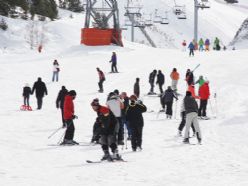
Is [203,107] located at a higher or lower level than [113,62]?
lower

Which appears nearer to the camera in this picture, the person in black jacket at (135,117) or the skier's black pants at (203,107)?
the person in black jacket at (135,117)

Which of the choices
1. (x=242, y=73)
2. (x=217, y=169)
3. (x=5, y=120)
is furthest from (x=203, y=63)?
(x=217, y=169)

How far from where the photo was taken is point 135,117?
1486cm

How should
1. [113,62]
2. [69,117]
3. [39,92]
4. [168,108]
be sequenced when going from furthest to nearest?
[113,62] → [39,92] → [168,108] → [69,117]

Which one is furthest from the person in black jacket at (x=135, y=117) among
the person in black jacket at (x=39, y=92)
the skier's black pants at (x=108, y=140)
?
the person in black jacket at (x=39, y=92)

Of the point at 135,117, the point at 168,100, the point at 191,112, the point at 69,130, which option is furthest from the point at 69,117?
the point at 168,100

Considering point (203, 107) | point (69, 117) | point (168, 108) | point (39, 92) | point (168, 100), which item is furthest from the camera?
point (39, 92)

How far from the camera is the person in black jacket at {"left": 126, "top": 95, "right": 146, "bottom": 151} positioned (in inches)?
583

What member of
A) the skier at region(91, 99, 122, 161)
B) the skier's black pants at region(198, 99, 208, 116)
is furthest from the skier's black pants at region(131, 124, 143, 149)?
the skier's black pants at region(198, 99, 208, 116)

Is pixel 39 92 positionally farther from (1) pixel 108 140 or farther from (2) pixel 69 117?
(1) pixel 108 140

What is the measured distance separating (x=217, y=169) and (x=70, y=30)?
53.3m

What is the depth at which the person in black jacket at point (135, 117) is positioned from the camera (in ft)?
48.6

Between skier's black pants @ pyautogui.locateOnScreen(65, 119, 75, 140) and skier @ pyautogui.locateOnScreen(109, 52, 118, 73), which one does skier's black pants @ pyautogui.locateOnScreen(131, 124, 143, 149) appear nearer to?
skier's black pants @ pyautogui.locateOnScreen(65, 119, 75, 140)

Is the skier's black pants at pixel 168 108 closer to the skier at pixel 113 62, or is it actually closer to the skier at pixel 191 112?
the skier at pixel 191 112
